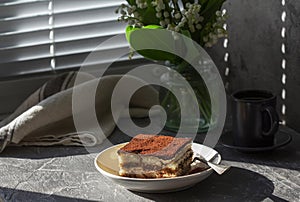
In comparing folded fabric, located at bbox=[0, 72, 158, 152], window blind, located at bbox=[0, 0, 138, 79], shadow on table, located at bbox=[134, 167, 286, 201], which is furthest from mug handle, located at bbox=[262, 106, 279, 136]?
window blind, located at bbox=[0, 0, 138, 79]

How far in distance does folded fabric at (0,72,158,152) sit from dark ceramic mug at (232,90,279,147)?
0.34 metres

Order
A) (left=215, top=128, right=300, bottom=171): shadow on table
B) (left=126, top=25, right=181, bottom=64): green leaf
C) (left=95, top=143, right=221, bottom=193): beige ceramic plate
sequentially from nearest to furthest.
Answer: (left=95, top=143, right=221, bottom=193): beige ceramic plate, (left=215, top=128, right=300, bottom=171): shadow on table, (left=126, top=25, right=181, bottom=64): green leaf

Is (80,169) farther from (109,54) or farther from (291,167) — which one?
(109,54)

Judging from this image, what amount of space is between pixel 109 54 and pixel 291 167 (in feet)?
2.42

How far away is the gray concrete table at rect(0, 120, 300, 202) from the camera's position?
1.26 meters

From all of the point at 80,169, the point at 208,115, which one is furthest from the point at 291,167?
the point at 80,169

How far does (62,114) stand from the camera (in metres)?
1.62

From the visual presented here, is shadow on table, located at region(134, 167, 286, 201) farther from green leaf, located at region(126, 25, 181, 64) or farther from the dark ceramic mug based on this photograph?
green leaf, located at region(126, 25, 181, 64)

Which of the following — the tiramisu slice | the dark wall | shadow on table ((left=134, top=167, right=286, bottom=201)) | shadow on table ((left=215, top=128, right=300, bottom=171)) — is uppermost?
the dark wall

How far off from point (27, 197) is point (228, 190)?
1.28 ft

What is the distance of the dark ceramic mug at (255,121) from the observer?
139cm

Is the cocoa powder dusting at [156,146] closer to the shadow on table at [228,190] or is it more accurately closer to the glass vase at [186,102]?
the shadow on table at [228,190]

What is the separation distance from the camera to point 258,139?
4.66ft

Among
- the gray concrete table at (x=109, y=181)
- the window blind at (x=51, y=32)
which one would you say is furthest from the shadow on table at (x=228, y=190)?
the window blind at (x=51, y=32)
